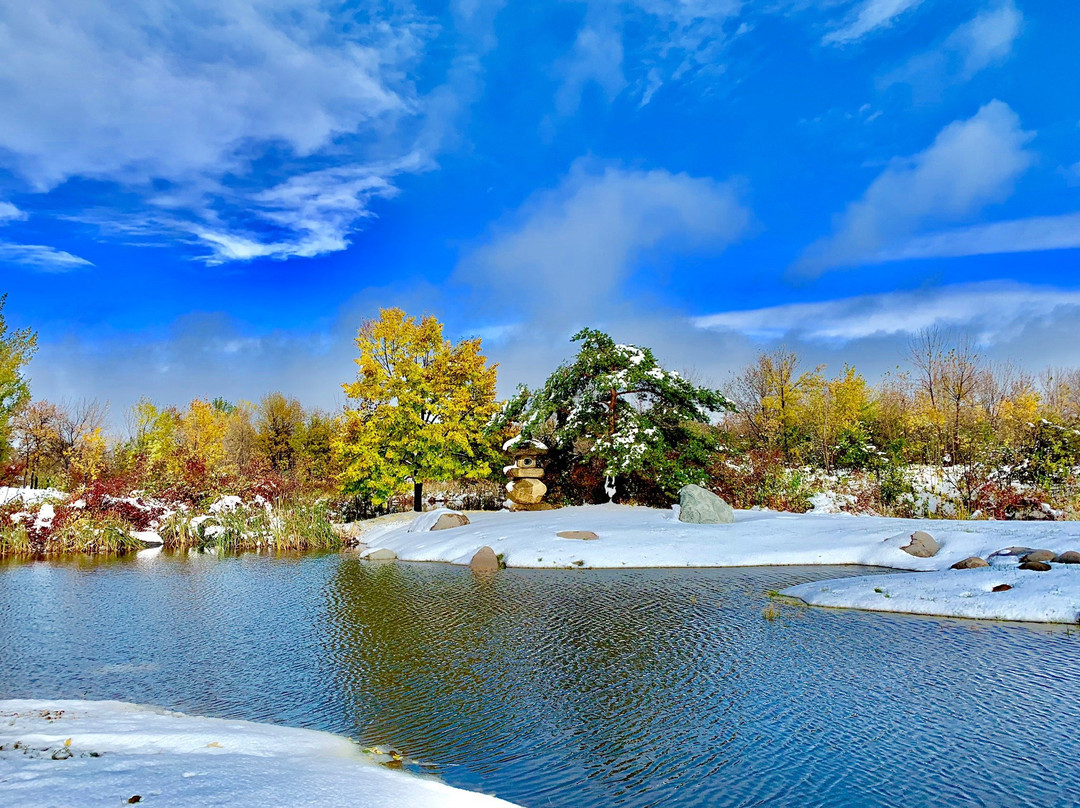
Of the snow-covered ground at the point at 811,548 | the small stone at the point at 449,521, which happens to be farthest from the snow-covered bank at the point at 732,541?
the small stone at the point at 449,521

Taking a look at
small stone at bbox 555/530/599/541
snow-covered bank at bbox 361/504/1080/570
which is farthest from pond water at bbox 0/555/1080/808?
small stone at bbox 555/530/599/541

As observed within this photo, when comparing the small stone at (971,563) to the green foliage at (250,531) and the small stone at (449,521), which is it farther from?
the green foliage at (250,531)

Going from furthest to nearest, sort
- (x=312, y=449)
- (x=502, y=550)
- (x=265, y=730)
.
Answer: (x=312, y=449) < (x=502, y=550) < (x=265, y=730)

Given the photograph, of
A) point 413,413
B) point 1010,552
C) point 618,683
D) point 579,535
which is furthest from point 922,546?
point 413,413

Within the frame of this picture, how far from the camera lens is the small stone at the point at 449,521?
703 inches

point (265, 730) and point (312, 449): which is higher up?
point (312, 449)

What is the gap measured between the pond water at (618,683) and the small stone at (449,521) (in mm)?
6843

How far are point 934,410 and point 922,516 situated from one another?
4.79m

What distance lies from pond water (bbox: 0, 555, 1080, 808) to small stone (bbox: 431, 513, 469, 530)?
→ 684 centimetres

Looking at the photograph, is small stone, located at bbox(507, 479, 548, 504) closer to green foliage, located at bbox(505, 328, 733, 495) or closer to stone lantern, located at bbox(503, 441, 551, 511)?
stone lantern, located at bbox(503, 441, 551, 511)

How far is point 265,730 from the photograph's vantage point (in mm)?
4809

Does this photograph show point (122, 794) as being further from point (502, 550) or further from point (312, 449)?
point (312, 449)

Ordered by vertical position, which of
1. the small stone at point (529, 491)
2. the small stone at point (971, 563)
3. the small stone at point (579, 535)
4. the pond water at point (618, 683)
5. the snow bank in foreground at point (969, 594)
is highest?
the small stone at point (529, 491)

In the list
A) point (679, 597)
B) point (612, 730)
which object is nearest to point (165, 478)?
point (679, 597)
